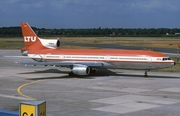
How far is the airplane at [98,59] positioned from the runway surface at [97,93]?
54.2 inches

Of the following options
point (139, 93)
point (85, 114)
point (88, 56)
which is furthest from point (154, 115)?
point (88, 56)

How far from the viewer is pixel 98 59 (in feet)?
152

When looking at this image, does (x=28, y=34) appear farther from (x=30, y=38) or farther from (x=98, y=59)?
(x=98, y=59)

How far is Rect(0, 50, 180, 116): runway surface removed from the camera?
26.3m

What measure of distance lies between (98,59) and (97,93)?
42.4 ft

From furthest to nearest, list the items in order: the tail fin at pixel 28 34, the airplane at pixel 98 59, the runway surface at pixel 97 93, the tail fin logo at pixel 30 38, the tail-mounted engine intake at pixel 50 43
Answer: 1. the tail fin at pixel 28 34
2. the tail fin logo at pixel 30 38
3. the tail-mounted engine intake at pixel 50 43
4. the airplane at pixel 98 59
5. the runway surface at pixel 97 93

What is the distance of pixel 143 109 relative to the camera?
26.4 m

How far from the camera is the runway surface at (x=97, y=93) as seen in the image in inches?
1035

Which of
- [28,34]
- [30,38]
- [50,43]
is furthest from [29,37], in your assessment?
[50,43]

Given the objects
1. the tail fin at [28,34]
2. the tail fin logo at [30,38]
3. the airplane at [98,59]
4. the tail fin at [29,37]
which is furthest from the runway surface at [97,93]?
the tail fin logo at [30,38]

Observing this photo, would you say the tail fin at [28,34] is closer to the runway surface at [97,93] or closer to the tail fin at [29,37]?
the tail fin at [29,37]

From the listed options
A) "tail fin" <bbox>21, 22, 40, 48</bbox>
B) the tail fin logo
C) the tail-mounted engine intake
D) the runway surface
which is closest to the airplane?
the tail-mounted engine intake

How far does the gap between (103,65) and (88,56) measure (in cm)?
234

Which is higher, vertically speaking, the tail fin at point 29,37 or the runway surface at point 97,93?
the tail fin at point 29,37
